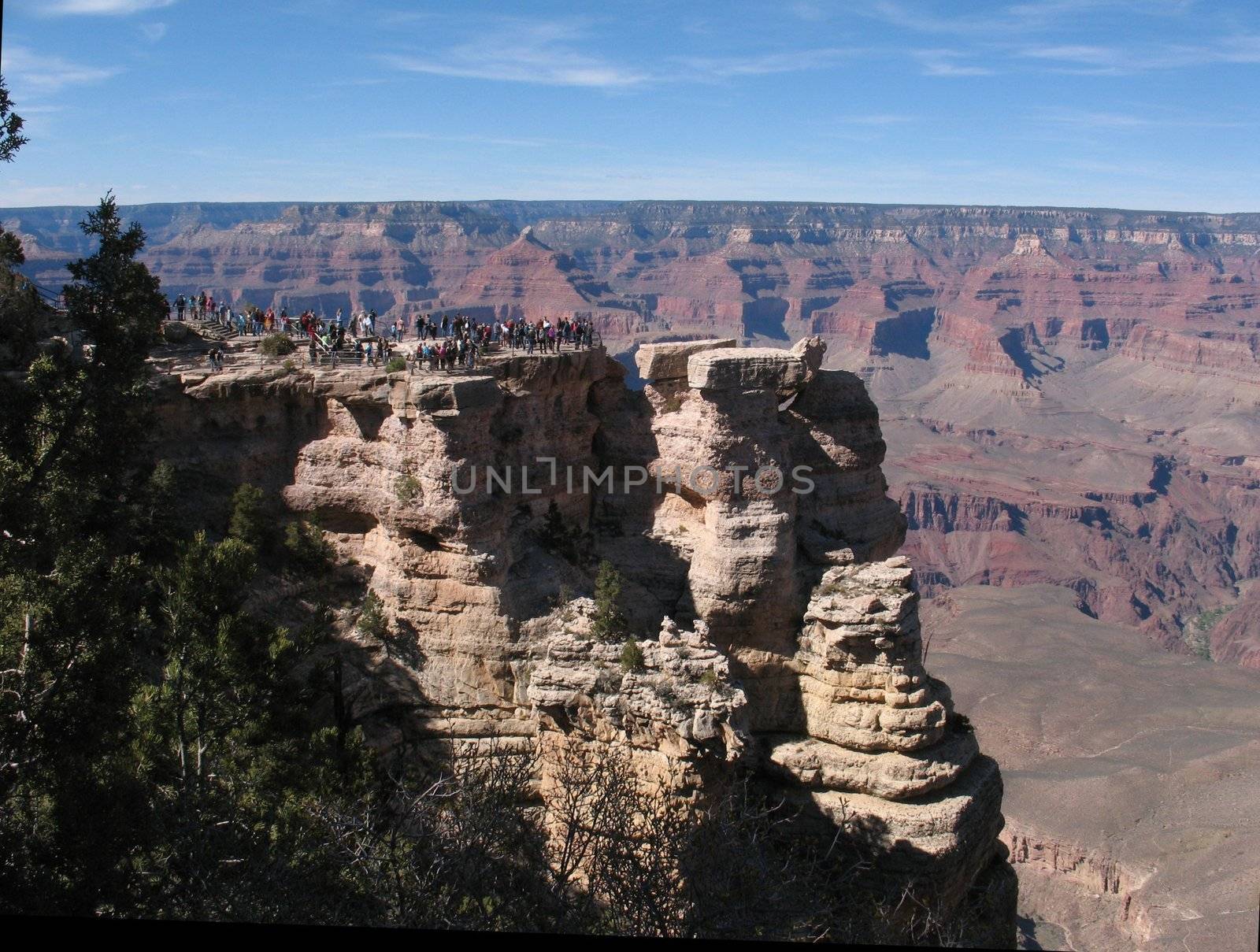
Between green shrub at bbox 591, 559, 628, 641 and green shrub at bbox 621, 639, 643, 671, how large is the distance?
73cm

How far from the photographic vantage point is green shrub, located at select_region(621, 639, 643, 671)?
74.6ft

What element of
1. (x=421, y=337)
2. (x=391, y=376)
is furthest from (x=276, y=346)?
(x=391, y=376)

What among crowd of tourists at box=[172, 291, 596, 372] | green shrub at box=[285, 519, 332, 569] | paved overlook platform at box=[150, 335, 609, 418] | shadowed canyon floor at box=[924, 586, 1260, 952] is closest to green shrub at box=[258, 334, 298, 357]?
paved overlook platform at box=[150, 335, 609, 418]

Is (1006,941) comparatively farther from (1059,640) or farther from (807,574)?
(1059,640)

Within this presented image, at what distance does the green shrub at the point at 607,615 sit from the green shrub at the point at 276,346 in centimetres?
1102

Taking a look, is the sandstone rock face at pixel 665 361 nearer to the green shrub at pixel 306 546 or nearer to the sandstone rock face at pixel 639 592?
the sandstone rock face at pixel 639 592

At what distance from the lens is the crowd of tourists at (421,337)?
25844 millimetres

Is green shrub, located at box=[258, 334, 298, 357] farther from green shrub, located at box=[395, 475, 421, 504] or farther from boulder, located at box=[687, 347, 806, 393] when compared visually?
boulder, located at box=[687, 347, 806, 393]

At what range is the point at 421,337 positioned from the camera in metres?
29.0

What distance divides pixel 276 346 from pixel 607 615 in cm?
1197

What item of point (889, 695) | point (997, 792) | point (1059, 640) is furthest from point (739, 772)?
point (1059, 640)

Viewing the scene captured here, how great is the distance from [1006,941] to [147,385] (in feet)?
82.3

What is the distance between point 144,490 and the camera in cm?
2289

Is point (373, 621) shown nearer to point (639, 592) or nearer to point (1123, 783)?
point (639, 592)
